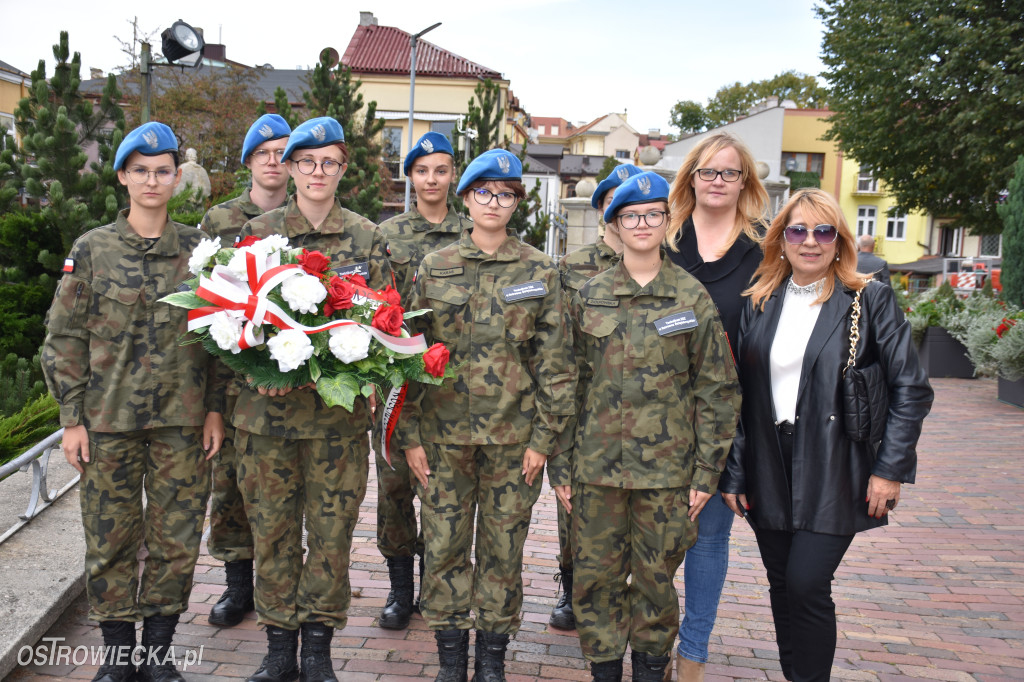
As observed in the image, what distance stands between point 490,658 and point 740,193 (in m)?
2.45

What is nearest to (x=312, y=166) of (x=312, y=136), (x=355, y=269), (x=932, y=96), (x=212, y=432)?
(x=312, y=136)

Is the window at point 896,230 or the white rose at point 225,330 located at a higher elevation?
the window at point 896,230

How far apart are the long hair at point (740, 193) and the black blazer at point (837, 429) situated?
0.72 meters

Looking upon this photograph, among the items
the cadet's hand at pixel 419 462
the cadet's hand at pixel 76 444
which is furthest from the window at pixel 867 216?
the cadet's hand at pixel 76 444

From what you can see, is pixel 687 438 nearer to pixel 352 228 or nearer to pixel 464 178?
pixel 464 178

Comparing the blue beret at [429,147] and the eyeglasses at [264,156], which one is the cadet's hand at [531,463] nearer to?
the blue beret at [429,147]

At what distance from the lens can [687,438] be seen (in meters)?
3.41

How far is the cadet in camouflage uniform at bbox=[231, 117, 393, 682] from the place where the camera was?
3.52m

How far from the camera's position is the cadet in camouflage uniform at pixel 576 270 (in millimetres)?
4258

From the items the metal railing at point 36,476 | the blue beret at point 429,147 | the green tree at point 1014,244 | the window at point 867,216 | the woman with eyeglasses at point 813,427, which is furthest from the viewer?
the window at point 867,216

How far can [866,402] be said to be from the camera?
3084 millimetres

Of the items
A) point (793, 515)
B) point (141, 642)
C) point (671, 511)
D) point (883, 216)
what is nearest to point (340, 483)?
point (141, 642)

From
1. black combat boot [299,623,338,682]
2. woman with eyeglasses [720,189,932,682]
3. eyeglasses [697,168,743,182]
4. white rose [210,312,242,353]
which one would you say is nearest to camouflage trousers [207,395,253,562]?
black combat boot [299,623,338,682]

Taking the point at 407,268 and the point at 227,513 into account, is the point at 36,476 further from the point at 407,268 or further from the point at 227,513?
the point at 407,268
